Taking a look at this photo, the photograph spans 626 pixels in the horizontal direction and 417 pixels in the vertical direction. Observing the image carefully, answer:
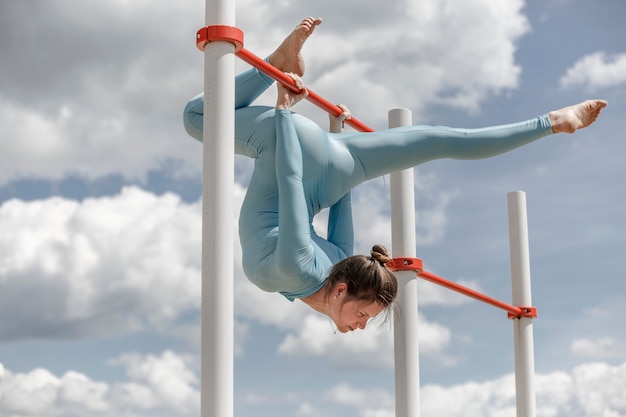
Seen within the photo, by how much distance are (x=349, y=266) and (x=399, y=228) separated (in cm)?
182

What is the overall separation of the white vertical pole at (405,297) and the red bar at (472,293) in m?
0.19

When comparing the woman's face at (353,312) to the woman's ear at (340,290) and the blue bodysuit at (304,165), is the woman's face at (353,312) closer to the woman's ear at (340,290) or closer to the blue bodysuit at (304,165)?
the woman's ear at (340,290)

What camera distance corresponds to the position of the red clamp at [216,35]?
401 cm

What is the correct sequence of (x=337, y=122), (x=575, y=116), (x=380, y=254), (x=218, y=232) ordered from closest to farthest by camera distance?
(x=218, y=232), (x=380, y=254), (x=575, y=116), (x=337, y=122)

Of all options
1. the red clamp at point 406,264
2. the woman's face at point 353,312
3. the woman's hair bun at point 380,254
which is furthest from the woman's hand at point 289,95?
the red clamp at point 406,264

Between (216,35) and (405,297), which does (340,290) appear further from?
(405,297)

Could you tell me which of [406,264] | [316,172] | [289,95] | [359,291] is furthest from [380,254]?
[406,264]

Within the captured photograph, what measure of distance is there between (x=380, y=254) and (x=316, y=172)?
20.5 inches

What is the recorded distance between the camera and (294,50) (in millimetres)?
4547

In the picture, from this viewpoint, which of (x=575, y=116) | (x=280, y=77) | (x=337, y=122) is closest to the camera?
(x=280, y=77)

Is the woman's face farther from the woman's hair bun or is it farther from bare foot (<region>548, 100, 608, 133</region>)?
bare foot (<region>548, 100, 608, 133</region>)

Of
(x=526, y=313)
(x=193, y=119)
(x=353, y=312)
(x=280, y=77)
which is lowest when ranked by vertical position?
(x=353, y=312)

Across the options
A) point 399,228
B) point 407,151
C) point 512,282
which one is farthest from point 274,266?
point 512,282

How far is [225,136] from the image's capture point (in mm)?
3928
